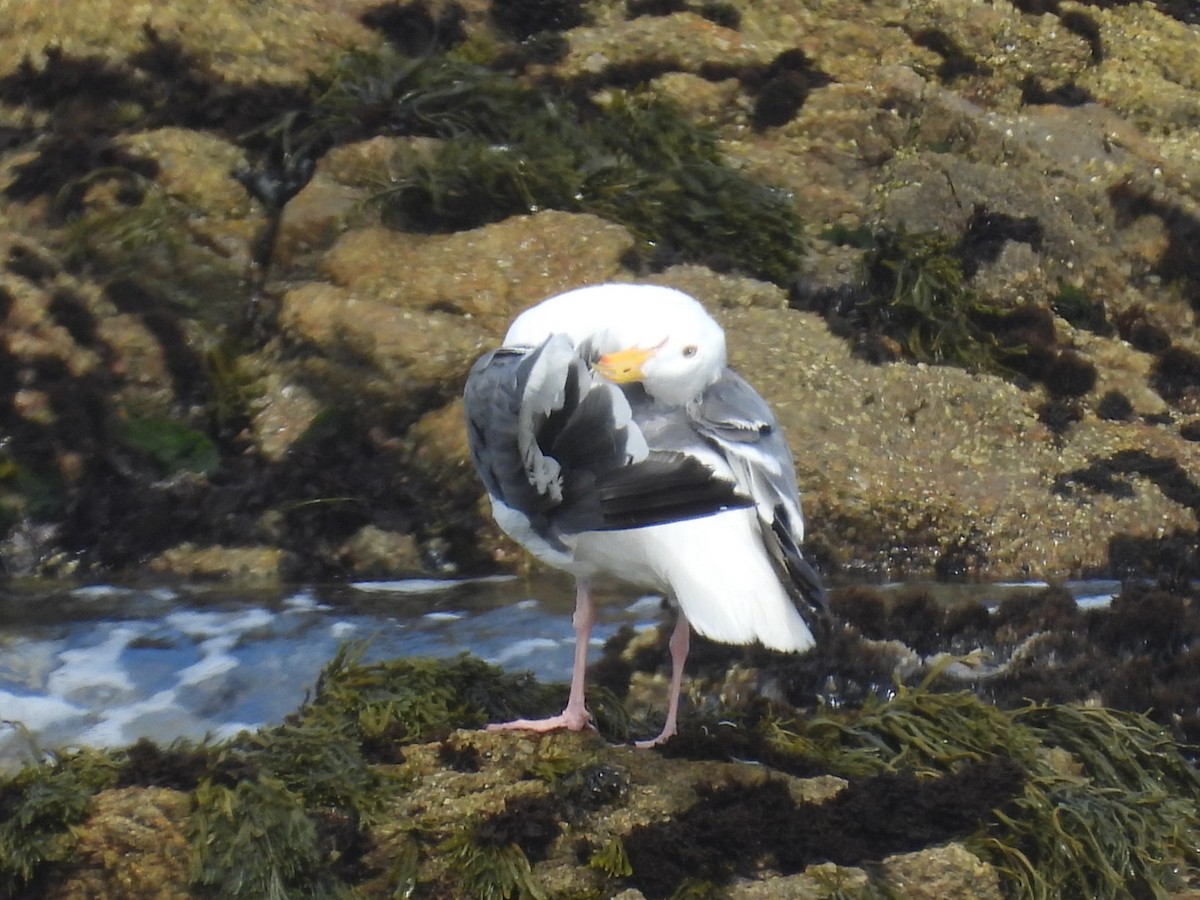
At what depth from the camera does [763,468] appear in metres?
4.44

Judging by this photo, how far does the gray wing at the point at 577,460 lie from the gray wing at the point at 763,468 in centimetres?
24

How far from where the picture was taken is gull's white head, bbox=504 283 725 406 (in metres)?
4.59

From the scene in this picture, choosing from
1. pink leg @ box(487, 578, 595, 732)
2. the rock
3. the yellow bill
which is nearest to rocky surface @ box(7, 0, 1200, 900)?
pink leg @ box(487, 578, 595, 732)

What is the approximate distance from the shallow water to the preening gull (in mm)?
1549

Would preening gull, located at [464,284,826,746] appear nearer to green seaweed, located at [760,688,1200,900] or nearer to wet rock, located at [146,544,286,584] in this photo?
green seaweed, located at [760,688,1200,900]

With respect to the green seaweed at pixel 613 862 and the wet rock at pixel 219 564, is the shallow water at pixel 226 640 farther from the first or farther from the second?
the green seaweed at pixel 613 862

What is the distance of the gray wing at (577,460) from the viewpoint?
162 inches

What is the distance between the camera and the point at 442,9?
9.84m

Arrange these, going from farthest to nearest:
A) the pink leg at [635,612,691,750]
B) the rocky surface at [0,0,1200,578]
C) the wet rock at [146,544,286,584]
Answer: the rocky surface at [0,0,1200,578]
the wet rock at [146,544,286,584]
the pink leg at [635,612,691,750]

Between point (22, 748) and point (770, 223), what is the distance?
4.93 metres

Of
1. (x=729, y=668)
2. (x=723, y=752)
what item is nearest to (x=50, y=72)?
(x=729, y=668)

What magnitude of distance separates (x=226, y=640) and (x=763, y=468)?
116 inches

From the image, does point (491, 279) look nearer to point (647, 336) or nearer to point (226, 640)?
point (226, 640)

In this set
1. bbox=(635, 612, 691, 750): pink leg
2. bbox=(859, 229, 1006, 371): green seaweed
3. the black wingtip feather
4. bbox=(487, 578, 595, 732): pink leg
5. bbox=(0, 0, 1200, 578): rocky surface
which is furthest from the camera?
bbox=(859, 229, 1006, 371): green seaweed
